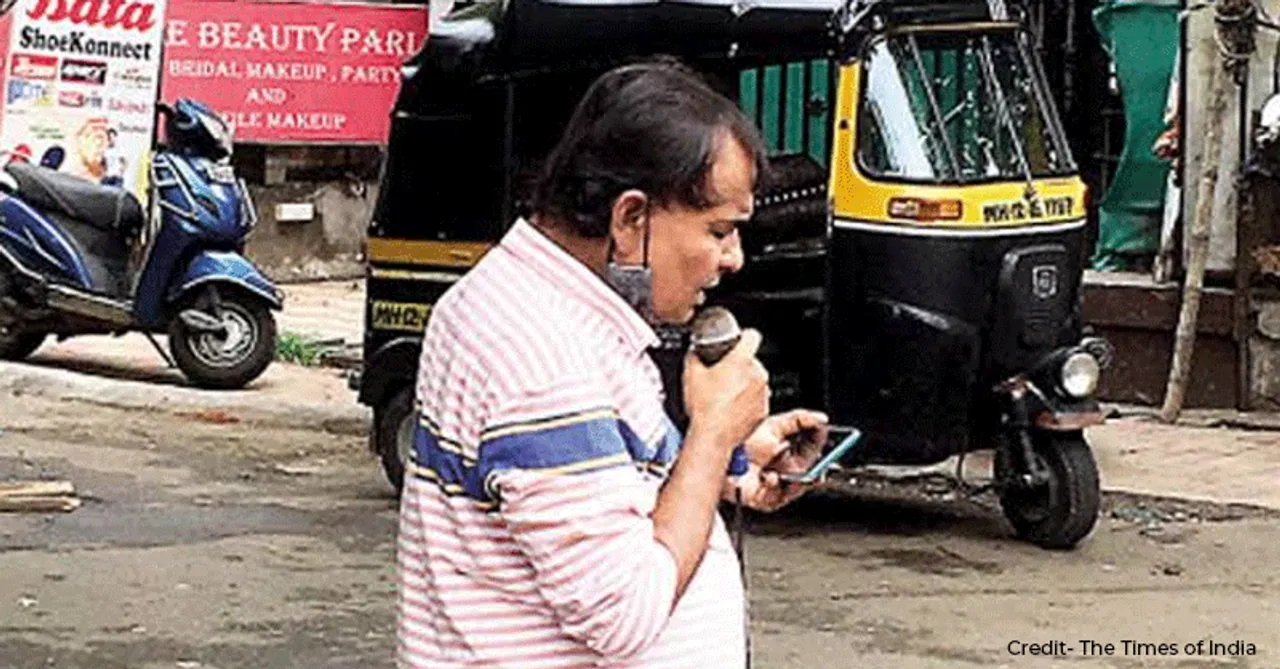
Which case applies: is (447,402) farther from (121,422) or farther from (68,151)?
(68,151)

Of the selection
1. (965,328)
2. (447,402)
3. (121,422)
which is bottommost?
(121,422)

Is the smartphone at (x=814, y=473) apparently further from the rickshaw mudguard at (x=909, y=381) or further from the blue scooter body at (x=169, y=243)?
the blue scooter body at (x=169, y=243)

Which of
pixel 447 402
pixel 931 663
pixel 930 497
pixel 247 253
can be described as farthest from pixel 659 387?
pixel 247 253

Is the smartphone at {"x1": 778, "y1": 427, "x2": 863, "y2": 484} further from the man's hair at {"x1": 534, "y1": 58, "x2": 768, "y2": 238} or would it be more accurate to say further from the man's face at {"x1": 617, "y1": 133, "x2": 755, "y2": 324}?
the man's hair at {"x1": 534, "y1": 58, "x2": 768, "y2": 238}

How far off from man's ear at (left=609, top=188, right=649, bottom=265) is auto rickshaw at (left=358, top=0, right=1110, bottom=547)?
534cm

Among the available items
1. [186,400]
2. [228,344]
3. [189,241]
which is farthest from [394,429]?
[189,241]

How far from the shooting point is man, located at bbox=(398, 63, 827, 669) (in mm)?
2469

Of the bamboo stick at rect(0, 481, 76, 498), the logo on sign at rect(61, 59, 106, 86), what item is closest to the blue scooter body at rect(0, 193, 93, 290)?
the logo on sign at rect(61, 59, 106, 86)

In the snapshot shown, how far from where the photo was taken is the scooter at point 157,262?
11.8 meters

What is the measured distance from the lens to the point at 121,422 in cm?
1084

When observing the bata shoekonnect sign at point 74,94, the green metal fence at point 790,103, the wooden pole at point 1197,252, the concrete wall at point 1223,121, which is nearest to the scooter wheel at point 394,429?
the green metal fence at point 790,103

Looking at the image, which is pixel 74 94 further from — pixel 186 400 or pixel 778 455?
pixel 778 455

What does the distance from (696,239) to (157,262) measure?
951cm

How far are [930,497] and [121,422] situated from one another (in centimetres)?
382
